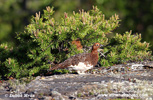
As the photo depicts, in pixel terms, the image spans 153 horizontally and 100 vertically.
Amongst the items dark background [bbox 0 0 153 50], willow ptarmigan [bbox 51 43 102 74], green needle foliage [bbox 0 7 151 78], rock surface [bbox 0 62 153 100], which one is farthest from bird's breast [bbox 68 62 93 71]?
dark background [bbox 0 0 153 50]

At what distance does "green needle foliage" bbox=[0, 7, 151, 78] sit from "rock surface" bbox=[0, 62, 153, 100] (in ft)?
4.70

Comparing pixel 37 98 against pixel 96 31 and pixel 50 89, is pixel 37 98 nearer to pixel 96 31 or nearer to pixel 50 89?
pixel 50 89

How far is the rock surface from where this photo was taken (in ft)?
25.1

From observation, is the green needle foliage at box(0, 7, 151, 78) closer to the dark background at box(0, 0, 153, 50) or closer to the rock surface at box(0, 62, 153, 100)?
the rock surface at box(0, 62, 153, 100)

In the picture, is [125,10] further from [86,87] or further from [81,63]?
[86,87]

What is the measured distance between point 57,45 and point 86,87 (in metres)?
3.06

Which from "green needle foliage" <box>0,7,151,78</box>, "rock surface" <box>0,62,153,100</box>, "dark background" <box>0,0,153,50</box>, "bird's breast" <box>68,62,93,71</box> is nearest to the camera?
"rock surface" <box>0,62,153,100</box>

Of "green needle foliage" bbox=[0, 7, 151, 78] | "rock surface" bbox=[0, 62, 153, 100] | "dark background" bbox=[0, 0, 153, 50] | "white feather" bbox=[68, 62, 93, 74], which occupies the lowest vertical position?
"rock surface" bbox=[0, 62, 153, 100]

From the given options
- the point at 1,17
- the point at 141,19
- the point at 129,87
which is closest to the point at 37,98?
the point at 129,87

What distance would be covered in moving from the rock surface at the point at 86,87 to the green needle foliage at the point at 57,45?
4.70ft

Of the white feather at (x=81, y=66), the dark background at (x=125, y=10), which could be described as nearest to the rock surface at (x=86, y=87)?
the white feather at (x=81, y=66)

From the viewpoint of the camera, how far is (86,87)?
808 centimetres

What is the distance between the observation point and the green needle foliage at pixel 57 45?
1077 cm

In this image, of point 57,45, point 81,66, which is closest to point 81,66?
point 81,66
